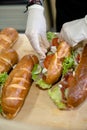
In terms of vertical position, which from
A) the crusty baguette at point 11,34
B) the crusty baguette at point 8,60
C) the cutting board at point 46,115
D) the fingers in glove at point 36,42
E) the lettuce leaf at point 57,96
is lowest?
the cutting board at point 46,115

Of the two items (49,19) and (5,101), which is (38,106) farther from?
(49,19)

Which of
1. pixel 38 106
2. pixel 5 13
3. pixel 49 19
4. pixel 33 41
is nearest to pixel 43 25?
pixel 33 41

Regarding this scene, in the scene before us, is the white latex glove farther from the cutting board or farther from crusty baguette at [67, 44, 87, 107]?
the cutting board

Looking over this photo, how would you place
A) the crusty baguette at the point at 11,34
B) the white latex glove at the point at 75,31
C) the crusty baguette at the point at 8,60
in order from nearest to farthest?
the white latex glove at the point at 75,31 → the crusty baguette at the point at 8,60 → the crusty baguette at the point at 11,34

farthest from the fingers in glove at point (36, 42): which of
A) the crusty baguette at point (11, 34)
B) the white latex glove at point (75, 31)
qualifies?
the crusty baguette at point (11, 34)

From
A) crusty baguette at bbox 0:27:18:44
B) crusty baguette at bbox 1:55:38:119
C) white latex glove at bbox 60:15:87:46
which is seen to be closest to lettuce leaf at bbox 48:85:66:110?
crusty baguette at bbox 1:55:38:119

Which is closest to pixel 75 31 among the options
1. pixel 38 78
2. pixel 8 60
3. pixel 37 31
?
pixel 37 31

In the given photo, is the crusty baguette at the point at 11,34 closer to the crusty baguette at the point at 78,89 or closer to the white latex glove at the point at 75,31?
the white latex glove at the point at 75,31
